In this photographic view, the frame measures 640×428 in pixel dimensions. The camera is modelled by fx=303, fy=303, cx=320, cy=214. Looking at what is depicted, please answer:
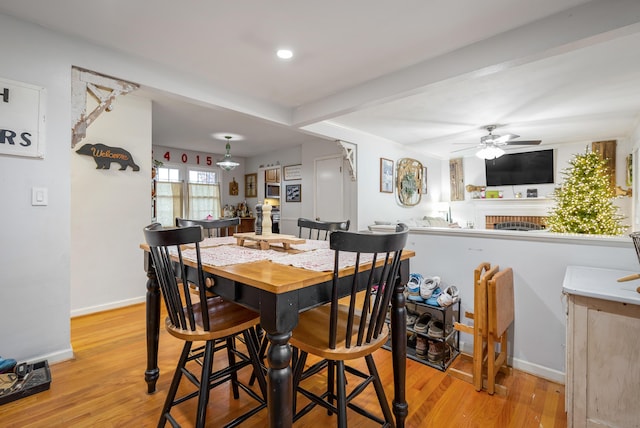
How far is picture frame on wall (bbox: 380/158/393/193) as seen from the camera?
5.06 metres

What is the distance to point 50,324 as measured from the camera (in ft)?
6.77

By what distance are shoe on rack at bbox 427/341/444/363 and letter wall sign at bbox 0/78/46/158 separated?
2.98m

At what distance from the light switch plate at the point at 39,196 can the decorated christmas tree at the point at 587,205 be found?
5.65m

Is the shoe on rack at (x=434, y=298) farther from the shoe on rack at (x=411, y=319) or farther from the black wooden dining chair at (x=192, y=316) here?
the black wooden dining chair at (x=192, y=316)

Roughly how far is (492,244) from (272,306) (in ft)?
6.39

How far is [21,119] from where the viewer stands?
6.28ft

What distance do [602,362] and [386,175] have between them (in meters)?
4.04

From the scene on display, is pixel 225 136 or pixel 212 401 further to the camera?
pixel 225 136

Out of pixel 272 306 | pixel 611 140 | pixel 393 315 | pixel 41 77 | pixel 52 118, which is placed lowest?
pixel 393 315

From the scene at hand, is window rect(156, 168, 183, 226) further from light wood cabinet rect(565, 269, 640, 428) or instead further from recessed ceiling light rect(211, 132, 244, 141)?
light wood cabinet rect(565, 269, 640, 428)

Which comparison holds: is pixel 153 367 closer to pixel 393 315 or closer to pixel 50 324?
pixel 50 324

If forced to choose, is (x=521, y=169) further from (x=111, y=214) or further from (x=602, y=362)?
(x=111, y=214)

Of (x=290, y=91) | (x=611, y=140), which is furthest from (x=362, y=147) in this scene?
(x=611, y=140)

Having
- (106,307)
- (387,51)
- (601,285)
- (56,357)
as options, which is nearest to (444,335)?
(601,285)
